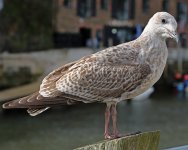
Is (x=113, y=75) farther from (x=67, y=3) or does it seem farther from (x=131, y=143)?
(x=67, y=3)

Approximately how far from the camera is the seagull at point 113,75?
6.30 ft

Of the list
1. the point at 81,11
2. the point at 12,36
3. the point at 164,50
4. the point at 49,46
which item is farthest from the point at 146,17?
the point at 164,50

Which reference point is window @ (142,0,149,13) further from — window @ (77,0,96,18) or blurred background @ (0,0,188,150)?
window @ (77,0,96,18)

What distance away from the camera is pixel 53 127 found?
10961 millimetres

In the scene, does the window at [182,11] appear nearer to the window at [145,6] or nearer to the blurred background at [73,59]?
the blurred background at [73,59]

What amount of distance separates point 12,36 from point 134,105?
422 cm

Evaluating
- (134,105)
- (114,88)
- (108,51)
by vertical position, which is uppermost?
(108,51)

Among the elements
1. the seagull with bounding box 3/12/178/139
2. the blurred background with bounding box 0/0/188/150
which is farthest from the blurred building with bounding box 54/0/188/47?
the seagull with bounding box 3/12/178/139

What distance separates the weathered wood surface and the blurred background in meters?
7.15

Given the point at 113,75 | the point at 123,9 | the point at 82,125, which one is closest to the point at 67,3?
the point at 123,9

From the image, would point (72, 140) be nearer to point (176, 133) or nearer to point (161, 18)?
point (176, 133)

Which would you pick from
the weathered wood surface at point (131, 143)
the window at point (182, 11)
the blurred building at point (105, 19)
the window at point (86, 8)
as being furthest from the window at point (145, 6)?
the weathered wood surface at point (131, 143)

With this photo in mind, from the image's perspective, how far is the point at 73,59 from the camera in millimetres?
16500

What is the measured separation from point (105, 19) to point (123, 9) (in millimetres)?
1475
